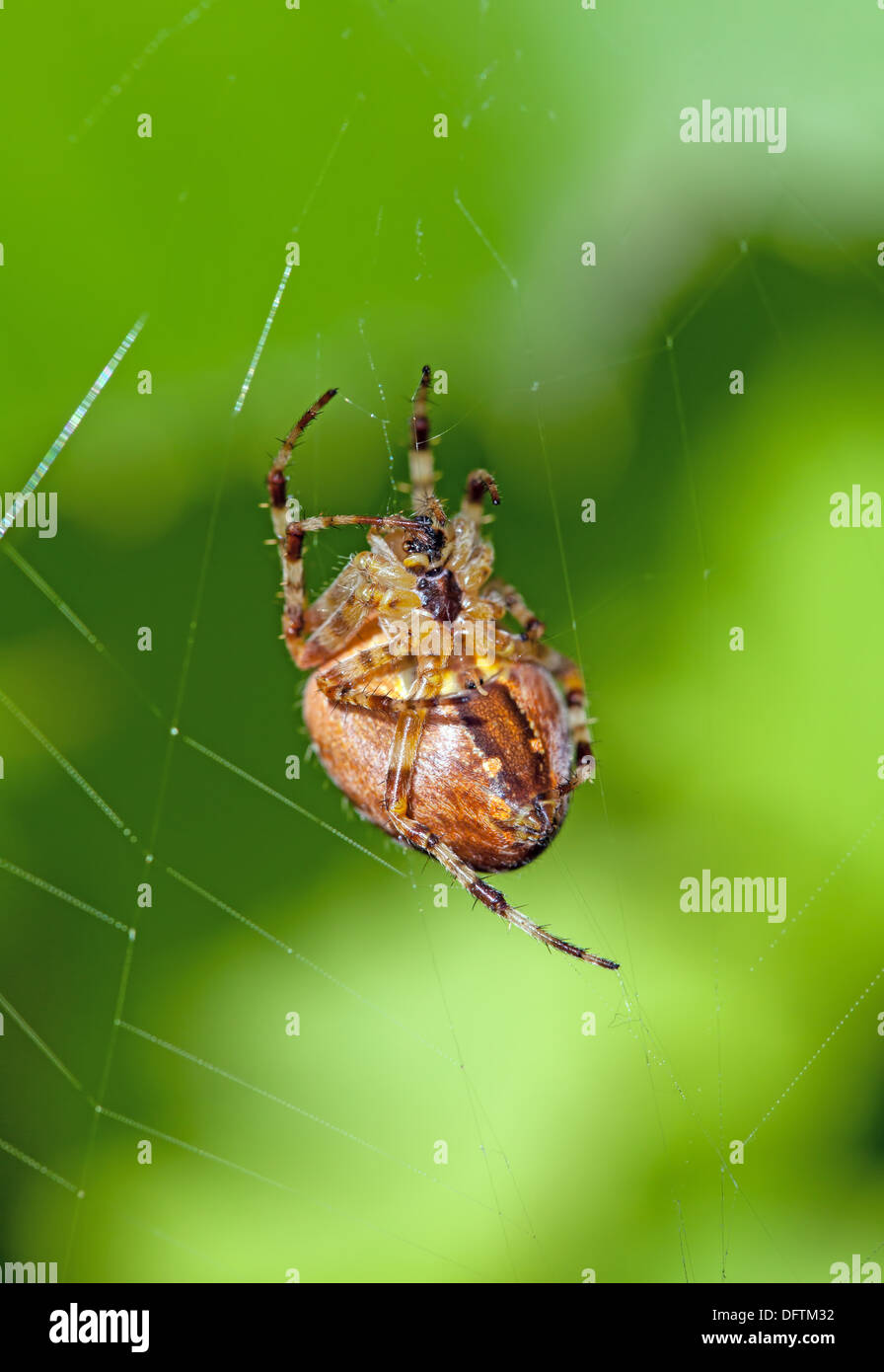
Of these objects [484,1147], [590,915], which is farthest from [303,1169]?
[590,915]

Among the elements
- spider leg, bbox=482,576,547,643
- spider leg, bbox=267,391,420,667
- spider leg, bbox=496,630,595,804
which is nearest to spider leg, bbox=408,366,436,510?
spider leg, bbox=267,391,420,667

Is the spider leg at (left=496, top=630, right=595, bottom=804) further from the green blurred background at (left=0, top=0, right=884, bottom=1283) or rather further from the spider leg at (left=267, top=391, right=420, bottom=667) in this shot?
the green blurred background at (left=0, top=0, right=884, bottom=1283)

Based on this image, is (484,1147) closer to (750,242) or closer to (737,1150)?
(737,1150)

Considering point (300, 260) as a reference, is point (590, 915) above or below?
below

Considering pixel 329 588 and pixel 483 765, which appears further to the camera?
pixel 329 588

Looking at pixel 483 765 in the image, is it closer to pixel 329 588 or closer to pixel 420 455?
pixel 329 588

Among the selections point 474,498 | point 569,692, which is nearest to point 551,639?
point 569,692
